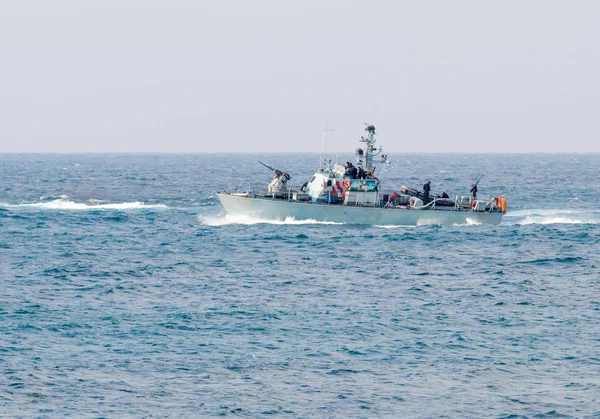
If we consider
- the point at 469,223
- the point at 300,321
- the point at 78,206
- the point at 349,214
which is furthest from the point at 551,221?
the point at 78,206

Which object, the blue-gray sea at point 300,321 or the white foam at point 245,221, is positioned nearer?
the blue-gray sea at point 300,321

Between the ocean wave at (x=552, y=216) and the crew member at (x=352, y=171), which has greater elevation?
the crew member at (x=352, y=171)

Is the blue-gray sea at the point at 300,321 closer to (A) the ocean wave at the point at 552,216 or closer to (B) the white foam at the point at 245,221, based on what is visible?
(B) the white foam at the point at 245,221

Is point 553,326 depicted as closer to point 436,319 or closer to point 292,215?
point 436,319

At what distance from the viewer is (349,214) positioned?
62625mm

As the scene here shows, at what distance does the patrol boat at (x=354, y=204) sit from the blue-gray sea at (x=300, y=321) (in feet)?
3.31

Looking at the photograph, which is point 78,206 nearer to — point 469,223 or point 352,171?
point 352,171

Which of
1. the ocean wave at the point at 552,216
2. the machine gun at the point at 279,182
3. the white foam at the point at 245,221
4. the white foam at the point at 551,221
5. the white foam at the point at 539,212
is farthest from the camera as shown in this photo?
the white foam at the point at 539,212

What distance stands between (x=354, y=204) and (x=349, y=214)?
81 centimetres

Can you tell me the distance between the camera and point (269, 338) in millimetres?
33219

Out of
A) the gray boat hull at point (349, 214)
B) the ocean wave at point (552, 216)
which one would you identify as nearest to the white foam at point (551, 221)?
the ocean wave at point (552, 216)

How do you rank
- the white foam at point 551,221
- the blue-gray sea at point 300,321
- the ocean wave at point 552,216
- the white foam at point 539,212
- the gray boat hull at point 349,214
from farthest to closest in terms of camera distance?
the white foam at point 539,212
the ocean wave at point 552,216
the white foam at point 551,221
the gray boat hull at point 349,214
the blue-gray sea at point 300,321

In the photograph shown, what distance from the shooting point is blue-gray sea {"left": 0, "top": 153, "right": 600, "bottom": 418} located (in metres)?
27.1

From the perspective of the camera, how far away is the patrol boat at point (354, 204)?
6275 cm
